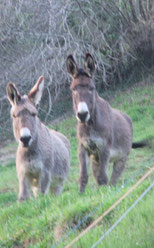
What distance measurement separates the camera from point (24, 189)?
340 inches

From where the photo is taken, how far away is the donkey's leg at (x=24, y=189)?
852 centimetres

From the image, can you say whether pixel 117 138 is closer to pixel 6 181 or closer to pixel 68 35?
pixel 6 181

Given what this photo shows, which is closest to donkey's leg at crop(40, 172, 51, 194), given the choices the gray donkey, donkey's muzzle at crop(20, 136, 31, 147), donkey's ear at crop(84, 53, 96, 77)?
the gray donkey

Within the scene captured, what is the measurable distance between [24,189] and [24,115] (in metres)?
1.21

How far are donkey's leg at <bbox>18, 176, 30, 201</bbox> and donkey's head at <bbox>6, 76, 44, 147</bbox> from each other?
66 cm

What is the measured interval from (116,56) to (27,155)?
12806mm

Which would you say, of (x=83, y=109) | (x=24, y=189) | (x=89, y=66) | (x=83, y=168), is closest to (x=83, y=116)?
(x=83, y=109)

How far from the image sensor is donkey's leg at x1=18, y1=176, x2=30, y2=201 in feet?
27.9

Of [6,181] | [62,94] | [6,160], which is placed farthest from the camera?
[62,94]

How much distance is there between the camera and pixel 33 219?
272 inches

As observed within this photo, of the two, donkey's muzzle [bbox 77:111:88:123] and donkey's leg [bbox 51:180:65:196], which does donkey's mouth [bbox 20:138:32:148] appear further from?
donkey's leg [bbox 51:180:65:196]

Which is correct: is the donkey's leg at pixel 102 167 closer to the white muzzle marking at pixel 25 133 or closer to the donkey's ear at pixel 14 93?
the white muzzle marking at pixel 25 133

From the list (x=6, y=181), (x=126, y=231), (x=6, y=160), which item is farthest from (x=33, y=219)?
(x=6, y=160)

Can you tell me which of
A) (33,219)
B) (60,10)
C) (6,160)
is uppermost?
(60,10)
